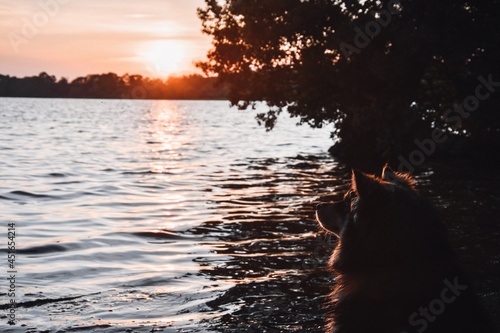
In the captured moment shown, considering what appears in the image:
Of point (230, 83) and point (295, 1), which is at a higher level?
point (295, 1)

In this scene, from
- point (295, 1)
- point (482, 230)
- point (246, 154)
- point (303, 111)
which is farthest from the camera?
point (246, 154)

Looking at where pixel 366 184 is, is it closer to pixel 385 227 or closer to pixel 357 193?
pixel 357 193

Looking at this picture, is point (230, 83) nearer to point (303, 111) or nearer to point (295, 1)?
point (303, 111)

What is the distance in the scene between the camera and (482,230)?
14.0 metres

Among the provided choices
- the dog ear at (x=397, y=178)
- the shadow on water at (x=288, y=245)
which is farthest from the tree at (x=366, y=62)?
the dog ear at (x=397, y=178)

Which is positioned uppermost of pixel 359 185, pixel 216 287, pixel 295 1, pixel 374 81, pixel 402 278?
pixel 295 1

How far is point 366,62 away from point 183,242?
19.0 metres

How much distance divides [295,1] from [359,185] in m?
24.1

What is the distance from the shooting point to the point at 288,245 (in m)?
12.7

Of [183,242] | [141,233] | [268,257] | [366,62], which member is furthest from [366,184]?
[366,62]

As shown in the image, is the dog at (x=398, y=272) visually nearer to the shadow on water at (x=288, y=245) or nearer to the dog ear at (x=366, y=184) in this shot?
the dog ear at (x=366, y=184)

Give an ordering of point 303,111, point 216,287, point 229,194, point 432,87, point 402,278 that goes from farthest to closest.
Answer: point 303,111 < point 432,87 < point 229,194 < point 216,287 < point 402,278

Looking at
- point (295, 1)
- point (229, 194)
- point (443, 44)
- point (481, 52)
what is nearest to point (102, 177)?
point (229, 194)

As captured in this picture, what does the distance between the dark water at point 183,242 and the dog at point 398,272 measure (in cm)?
269
